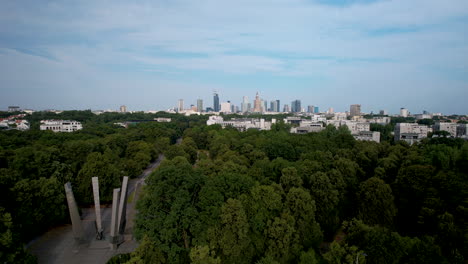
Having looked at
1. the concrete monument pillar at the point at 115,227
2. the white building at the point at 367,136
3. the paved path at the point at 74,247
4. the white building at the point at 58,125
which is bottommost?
the paved path at the point at 74,247

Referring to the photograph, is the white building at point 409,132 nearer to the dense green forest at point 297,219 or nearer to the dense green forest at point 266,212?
the dense green forest at point 266,212

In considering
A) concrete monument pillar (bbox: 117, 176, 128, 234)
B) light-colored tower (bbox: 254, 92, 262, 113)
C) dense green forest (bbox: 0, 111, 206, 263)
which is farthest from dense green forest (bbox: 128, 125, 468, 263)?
light-colored tower (bbox: 254, 92, 262, 113)

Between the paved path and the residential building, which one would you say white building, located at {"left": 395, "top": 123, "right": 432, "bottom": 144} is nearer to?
the paved path

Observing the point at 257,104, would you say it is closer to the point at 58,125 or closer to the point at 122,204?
the point at 58,125

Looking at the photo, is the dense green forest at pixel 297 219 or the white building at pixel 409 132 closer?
the dense green forest at pixel 297 219

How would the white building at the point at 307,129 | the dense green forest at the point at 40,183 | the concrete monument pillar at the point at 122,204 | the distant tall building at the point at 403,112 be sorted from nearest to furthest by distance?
1. the dense green forest at the point at 40,183
2. the concrete monument pillar at the point at 122,204
3. the white building at the point at 307,129
4. the distant tall building at the point at 403,112

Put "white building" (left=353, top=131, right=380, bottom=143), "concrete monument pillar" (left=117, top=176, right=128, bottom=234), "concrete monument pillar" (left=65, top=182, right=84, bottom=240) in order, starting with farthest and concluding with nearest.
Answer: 1. "white building" (left=353, top=131, right=380, bottom=143)
2. "concrete monument pillar" (left=117, top=176, right=128, bottom=234)
3. "concrete monument pillar" (left=65, top=182, right=84, bottom=240)

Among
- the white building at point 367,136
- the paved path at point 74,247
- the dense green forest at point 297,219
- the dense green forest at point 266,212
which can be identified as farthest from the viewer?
the white building at point 367,136

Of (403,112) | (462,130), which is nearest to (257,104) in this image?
(403,112)

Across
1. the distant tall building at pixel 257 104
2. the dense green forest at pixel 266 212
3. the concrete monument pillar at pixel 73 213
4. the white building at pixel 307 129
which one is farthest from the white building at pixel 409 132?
the distant tall building at pixel 257 104

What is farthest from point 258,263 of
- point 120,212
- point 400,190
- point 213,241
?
point 400,190

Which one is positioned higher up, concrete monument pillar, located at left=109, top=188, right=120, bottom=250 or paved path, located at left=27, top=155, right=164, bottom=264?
concrete monument pillar, located at left=109, top=188, right=120, bottom=250
